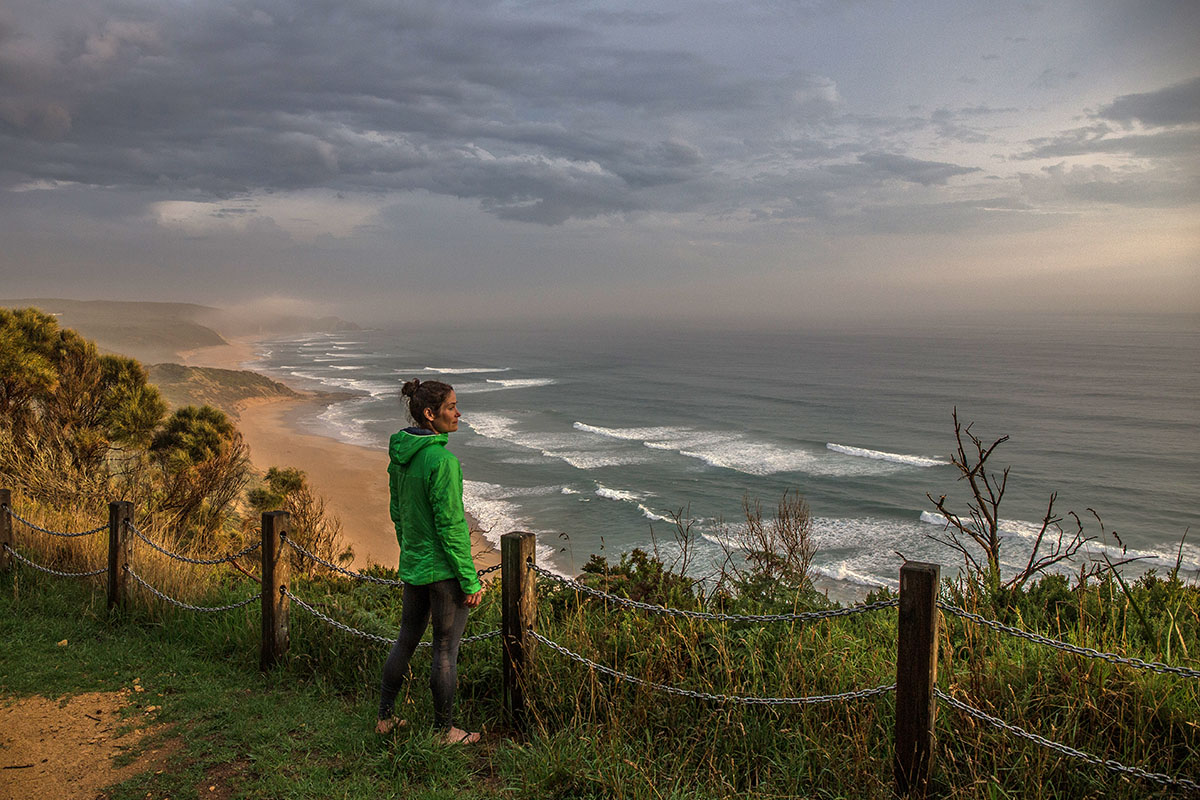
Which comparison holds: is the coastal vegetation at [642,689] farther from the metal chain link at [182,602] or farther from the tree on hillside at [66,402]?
the tree on hillside at [66,402]

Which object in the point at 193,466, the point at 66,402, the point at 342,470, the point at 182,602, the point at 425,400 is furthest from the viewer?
the point at 342,470

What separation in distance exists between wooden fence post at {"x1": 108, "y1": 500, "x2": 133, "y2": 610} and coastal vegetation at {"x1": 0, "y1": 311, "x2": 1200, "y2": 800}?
0.54ft

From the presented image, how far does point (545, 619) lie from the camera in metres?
5.12

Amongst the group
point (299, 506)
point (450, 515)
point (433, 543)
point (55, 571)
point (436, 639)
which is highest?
point (450, 515)

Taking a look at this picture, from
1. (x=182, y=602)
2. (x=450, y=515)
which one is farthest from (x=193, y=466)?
(x=450, y=515)

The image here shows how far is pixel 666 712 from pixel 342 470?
94.5 feet

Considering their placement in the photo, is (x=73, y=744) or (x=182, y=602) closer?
(x=73, y=744)

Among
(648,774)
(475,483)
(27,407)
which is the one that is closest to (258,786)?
(648,774)

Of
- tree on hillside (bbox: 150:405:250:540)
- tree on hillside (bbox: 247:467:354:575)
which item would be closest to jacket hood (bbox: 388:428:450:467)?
tree on hillside (bbox: 150:405:250:540)

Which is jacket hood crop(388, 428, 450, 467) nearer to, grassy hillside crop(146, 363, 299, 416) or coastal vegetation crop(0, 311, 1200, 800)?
coastal vegetation crop(0, 311, 1200, 800)

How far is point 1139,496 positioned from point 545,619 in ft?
94.3

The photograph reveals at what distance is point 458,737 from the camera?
4.00 m

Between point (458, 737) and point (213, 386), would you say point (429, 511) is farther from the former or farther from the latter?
point (213, 386)

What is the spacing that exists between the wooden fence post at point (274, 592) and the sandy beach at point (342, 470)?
902 centimetres
